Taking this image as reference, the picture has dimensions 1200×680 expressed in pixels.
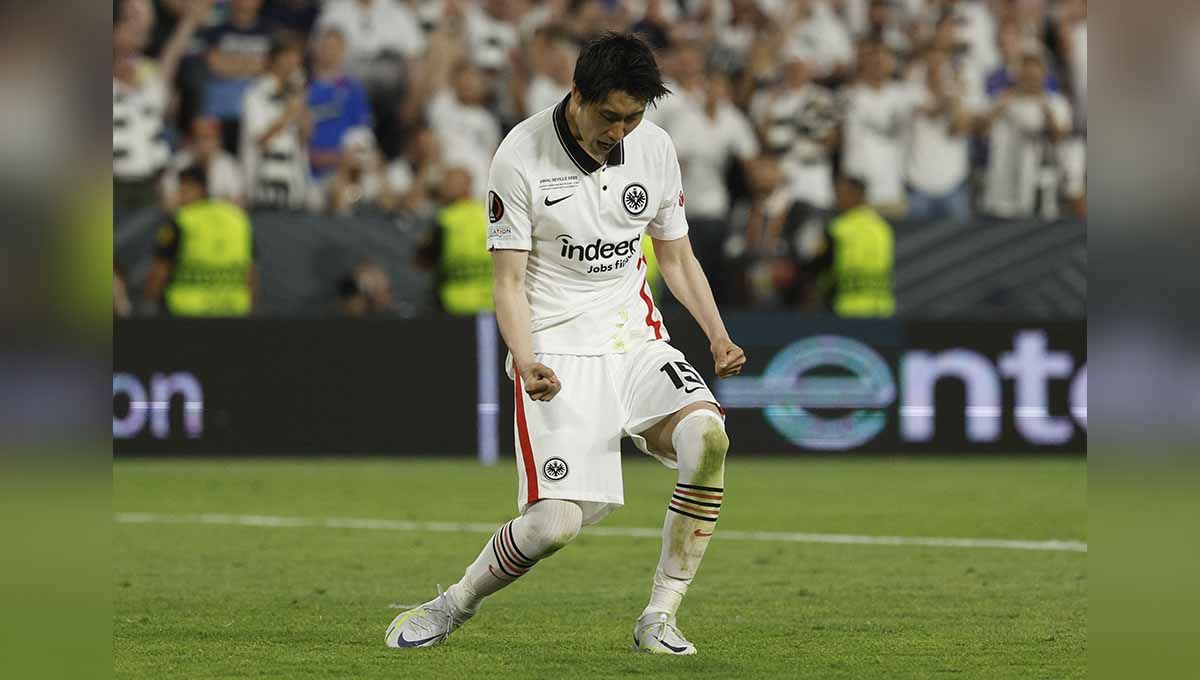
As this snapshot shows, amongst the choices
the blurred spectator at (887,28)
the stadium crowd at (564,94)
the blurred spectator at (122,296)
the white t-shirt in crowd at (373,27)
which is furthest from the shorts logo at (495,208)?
the blurred spectator at (887,28)

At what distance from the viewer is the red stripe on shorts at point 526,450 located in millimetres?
6688

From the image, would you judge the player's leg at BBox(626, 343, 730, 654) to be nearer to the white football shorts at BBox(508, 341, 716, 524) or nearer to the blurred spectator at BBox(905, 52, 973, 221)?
the white football shorts at BBox(508, 341, 716, 524)

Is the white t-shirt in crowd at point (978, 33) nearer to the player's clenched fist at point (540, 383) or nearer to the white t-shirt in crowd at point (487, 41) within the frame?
the white t-shirt in crowd at point (487, 41)

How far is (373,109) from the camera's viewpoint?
56.4 feet

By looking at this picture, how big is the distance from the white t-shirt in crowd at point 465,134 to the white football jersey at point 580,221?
9694 mm

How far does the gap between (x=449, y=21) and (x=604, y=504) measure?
11.2 meters

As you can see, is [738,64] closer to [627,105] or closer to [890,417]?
[890,417]

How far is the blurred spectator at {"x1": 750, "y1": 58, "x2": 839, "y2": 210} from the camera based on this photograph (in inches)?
673

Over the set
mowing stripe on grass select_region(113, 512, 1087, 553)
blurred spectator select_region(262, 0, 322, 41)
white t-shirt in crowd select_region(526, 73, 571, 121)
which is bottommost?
mowing stripe on grass select_region(113, 512, 1087, 553)

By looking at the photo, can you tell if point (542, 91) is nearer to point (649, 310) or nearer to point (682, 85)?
point (682, 85)

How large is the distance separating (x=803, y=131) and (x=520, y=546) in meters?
11.0

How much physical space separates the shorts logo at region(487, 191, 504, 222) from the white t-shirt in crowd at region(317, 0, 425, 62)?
1080 centimetres

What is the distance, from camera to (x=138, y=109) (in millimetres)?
16156

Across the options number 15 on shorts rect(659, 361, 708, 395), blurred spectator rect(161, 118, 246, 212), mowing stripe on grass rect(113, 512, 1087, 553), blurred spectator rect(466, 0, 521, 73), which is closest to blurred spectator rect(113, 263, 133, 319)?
blurred spectator rect(161, 118, 246, 212)
